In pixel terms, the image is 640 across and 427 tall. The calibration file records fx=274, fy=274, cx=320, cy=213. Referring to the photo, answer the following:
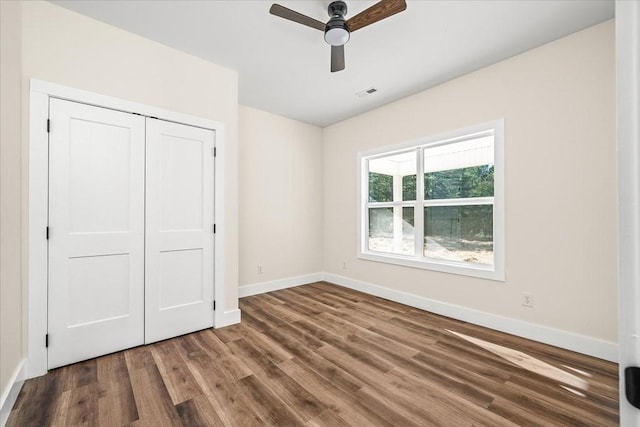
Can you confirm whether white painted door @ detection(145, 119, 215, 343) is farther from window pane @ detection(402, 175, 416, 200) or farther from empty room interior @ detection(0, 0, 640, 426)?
window pane @ detection(402, 175, 416, 200)

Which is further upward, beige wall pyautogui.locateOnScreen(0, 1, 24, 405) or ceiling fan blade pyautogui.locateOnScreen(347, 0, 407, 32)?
ceiling fan blade pyautogui.locateOnScreen(347, 0, 407, 32)

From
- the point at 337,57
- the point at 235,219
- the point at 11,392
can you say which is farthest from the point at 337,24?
the point at 11,392

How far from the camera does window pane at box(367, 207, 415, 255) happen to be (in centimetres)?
387

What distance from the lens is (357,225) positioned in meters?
4.44

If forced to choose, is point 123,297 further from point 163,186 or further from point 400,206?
point 400,206

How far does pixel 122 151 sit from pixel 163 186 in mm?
435

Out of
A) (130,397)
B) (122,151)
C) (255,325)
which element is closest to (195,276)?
(255,325)

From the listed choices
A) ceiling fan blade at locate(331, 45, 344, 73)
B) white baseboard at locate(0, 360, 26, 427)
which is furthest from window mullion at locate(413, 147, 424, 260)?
white baseboard at locate(0, 360, 26, 427)

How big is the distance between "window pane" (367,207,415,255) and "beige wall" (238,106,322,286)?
1.12 meters

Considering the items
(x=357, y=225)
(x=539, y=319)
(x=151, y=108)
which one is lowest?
(x=539, y=319)

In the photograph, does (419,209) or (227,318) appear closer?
(227,318)

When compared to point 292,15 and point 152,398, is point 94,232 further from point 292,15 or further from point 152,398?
point 292,15

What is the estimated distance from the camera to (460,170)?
3287mm

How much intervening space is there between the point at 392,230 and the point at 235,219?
230cm
